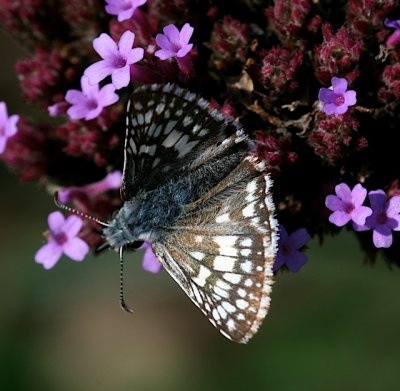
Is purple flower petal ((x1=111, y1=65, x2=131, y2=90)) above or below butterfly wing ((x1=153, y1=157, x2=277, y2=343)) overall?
above

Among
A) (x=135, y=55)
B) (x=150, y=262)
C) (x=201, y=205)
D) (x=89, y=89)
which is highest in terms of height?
(x=135, y=55)

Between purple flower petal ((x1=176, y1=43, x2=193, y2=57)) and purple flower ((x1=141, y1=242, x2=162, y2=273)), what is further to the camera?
purple flower ((x1=141, y1=242, x2=162, y2=273))

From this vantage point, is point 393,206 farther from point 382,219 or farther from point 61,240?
point 61,240

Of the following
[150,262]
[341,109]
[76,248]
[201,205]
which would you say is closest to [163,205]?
[201,205]

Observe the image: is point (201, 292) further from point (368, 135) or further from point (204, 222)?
point (368, 135)

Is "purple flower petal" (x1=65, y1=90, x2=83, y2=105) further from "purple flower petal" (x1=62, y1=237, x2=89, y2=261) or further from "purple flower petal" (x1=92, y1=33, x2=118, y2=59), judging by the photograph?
"purple flower petal" (x1=62, y1=237, x2=89, y2=261)

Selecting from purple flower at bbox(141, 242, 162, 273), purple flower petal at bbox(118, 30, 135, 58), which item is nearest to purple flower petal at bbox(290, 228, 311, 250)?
purple flower at bbox(141, 242, 162, 273)
